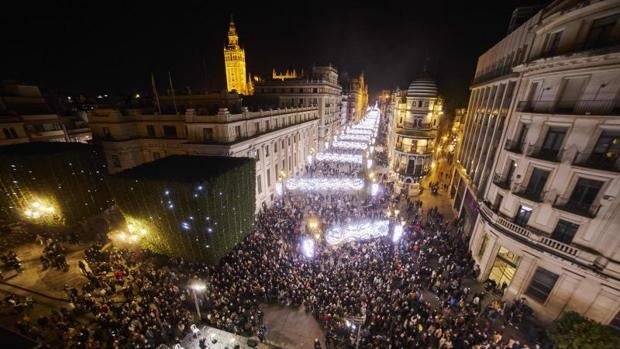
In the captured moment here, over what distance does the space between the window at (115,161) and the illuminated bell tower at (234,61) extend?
43.2 m

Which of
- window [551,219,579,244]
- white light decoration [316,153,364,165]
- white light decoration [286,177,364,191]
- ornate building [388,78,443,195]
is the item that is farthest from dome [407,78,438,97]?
window [551,219,579,244]

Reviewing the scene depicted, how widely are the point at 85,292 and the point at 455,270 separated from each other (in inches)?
992

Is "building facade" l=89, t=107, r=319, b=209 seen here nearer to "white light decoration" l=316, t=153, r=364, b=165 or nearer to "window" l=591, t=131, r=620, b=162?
"white light decoration" l=316, t=153, r=364, b=165

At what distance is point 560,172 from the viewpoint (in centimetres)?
1296

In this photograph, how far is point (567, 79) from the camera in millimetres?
12812

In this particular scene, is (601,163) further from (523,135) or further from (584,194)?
(523,135)

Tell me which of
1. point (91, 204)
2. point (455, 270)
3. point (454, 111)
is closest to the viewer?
point (455, 270)

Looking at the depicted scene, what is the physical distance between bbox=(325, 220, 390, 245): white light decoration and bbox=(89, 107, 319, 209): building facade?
38.0 ft

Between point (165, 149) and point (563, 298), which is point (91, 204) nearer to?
point (165, 149)

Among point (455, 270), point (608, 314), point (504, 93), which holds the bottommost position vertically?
point (455, 270)

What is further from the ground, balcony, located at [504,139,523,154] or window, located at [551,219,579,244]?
balcony, located at [504,139,523,154]

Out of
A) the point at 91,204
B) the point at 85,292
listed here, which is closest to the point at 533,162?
the point at 85,292

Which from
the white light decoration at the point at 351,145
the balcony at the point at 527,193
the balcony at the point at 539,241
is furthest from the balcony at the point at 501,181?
the white light decoration at the point at 351,145

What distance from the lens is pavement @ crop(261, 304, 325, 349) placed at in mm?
13336
